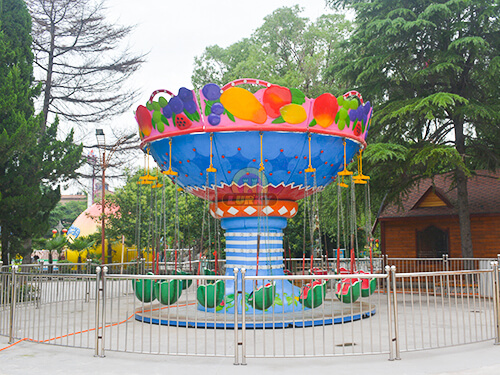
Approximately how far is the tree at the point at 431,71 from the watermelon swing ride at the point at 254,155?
212 inches

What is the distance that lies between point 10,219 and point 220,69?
25.5 metres

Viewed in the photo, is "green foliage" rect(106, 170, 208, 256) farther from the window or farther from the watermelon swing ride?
A: the watermelon swing ride

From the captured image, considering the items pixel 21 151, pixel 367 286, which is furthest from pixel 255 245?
pixel 21 151

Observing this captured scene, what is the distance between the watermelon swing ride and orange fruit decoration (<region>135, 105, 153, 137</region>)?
0.06 feet

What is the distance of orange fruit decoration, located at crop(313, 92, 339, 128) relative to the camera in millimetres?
8406

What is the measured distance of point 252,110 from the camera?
8297 millimetres

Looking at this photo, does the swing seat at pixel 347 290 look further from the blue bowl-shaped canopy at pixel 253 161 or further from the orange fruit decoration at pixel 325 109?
the orange fruit decoration at pixel 325 109

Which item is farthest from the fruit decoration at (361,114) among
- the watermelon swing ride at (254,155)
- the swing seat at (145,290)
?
the swing seat at (145,290)

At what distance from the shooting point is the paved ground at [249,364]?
548 cm

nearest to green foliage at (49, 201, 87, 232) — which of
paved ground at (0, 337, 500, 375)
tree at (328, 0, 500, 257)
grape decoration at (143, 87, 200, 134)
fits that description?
tree at (328, 0, 500, 257)

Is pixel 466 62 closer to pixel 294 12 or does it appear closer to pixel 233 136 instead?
pixel 233 136

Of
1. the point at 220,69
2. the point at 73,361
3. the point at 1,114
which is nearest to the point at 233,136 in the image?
the point at 73,361

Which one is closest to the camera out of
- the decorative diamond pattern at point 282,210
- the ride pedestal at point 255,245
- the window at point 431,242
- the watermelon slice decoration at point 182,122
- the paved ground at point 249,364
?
the paved ground at point 249,364

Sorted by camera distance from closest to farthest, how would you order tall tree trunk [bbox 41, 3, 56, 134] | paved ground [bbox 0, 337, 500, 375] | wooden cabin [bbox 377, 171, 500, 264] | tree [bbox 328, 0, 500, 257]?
paved ground [bbox 0, 337, 500, 375]
tree [bbox 328, 0, 500, 257]
wooden cabin [bbox 377, 171, 500, 264]
tall tree trunk [bbox 41, 3, 56, 134]
